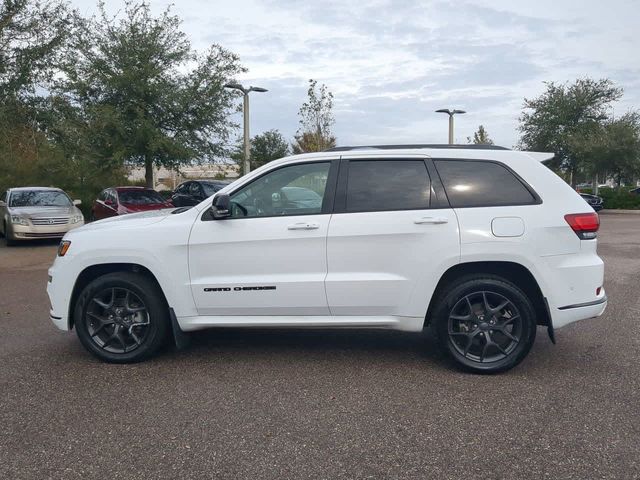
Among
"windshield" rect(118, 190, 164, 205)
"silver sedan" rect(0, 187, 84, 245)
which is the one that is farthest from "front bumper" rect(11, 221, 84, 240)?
"windshield" rect(118, 190, 164, 205)

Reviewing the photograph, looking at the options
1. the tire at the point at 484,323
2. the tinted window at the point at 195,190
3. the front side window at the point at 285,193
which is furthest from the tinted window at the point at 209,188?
the tire at the point at 484,323

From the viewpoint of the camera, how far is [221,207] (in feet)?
14.8

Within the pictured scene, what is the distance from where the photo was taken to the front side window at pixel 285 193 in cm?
465

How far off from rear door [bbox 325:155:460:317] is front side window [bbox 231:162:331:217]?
10.0 inches

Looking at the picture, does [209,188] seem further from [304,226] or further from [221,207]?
[304,226]

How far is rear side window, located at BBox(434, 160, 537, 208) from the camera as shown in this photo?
4484 millimetres

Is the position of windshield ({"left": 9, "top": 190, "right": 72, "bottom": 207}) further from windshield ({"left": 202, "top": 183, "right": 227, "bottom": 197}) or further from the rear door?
the rear door

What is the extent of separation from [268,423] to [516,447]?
4.88 feet

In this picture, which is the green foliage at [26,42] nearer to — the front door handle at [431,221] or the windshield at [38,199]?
the windshield at [38,199]

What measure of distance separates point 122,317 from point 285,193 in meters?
1.73

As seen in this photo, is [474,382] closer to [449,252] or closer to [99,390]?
[449,252]

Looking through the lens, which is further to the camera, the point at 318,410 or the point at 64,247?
the point at 64,247

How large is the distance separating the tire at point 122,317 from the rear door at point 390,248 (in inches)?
58.6

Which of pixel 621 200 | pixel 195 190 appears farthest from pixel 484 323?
pixel 621 200
